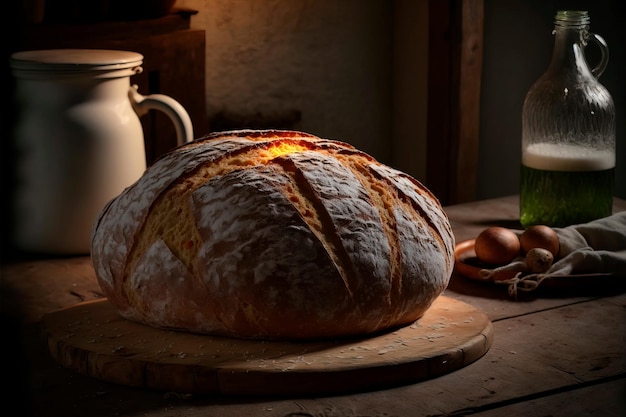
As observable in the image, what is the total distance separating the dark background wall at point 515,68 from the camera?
106 inches

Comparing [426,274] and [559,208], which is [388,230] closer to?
[426,274]

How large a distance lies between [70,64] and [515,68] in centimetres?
149

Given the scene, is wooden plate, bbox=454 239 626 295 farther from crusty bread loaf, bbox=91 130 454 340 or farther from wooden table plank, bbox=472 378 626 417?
wooden table plank, bbox=472 378 626 417

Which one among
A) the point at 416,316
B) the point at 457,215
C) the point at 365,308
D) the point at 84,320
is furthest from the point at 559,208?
the point at 84,320

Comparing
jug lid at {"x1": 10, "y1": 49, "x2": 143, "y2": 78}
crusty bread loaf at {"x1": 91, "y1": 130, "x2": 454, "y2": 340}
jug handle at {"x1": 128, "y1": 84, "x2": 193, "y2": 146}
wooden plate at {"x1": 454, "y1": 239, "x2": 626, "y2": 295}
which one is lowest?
wooden plate at {"x1": 454, "y1": 239, "x2": 626, "y2": 295}

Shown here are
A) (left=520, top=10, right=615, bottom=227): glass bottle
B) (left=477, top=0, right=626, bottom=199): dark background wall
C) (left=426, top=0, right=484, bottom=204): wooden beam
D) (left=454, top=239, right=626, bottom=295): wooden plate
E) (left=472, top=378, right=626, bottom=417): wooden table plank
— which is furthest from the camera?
(left=477, top=0, right=626, bottom=199): dark background wall

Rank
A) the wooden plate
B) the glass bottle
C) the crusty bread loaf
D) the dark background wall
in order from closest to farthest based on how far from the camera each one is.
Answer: the crusty bread loaf → the wooden plate → the glass bottle → the dark background wall

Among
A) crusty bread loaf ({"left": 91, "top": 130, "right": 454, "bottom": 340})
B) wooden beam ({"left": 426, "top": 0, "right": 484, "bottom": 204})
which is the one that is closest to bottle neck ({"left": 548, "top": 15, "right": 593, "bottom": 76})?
crusty bread loaf ({"left": 91, "top": 130, "right": 454, "bottom": 340})

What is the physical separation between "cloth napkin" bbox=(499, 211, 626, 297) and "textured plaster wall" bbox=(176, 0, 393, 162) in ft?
3.97

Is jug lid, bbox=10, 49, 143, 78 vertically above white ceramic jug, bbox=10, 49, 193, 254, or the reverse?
jug lid, bbox=10, 49, 143, 78

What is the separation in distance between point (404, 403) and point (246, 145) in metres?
0.44

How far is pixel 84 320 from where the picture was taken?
4.25 feet

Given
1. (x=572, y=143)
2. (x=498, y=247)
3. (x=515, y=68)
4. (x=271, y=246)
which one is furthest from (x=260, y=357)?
(x=515, y=68)

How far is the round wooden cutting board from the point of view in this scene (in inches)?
42.6
